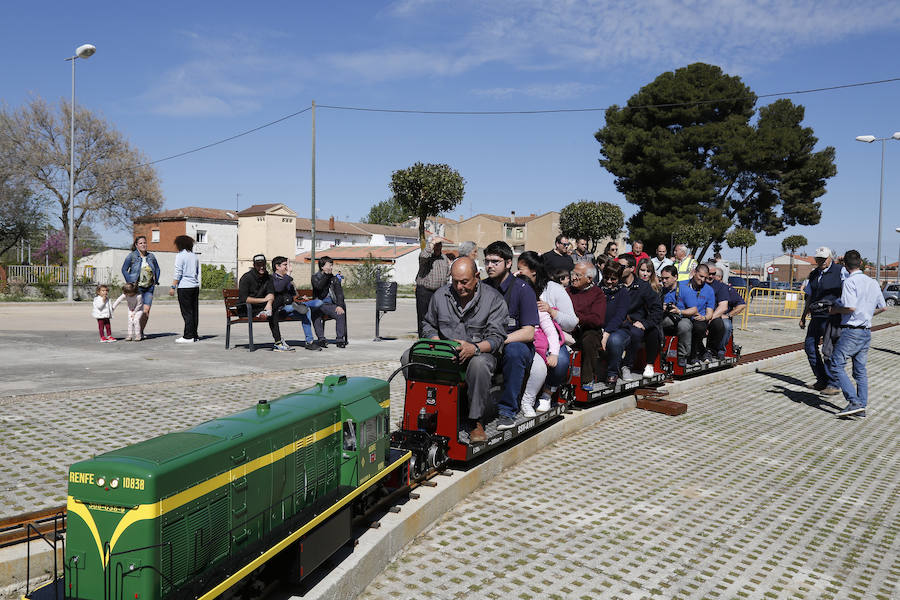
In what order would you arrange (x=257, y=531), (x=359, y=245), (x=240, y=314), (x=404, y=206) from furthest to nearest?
(x=359, y=245) → (x=404, y=206) → (x=240, y=314) → (x=257, y=531)

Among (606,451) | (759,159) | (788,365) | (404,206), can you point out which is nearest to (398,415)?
(606,451)

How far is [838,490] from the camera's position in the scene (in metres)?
6.04

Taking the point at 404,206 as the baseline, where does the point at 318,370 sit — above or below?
below

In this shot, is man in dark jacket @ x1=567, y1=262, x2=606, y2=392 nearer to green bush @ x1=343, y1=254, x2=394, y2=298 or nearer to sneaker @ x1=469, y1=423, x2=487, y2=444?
sneaker @ x1=469, y1=423, x2=487, y2=444

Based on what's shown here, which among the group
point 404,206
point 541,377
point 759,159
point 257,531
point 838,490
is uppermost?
point 759,159

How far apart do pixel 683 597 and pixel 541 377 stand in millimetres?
2998

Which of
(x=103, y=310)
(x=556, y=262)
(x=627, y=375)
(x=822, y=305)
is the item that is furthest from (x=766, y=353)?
(x=103, y=310)

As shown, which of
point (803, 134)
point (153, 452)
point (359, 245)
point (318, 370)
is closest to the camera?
point (153, 452)

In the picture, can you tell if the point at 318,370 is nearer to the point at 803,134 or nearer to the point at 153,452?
the point at 153,452

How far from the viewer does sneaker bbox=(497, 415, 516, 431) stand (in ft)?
19.6

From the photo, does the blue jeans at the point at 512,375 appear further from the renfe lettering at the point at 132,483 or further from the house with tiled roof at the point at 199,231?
the house with tiled roof at the point at 199,231

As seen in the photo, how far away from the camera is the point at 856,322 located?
9039 millimetres

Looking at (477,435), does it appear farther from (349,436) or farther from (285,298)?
(285,298)

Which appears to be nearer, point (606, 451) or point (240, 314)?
point (606, 451)
